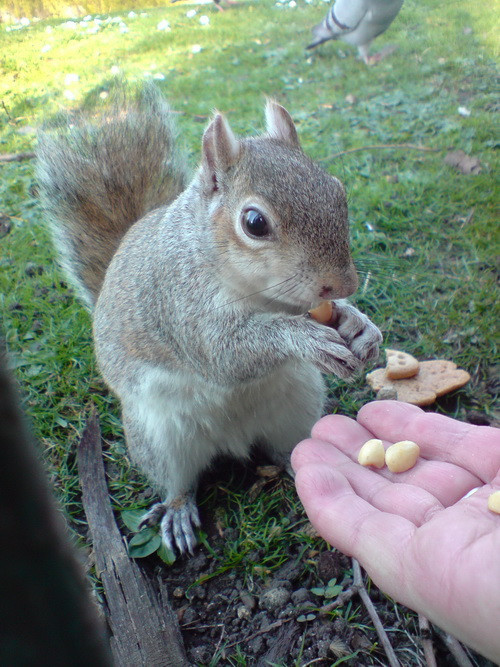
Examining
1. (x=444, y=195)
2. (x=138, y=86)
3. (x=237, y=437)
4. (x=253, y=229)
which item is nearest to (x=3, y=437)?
(x=253, y=229)

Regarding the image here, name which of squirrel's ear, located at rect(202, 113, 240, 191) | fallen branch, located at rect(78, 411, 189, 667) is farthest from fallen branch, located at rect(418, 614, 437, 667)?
squirrel's ear, located at rect(202, 113, 240, 191)

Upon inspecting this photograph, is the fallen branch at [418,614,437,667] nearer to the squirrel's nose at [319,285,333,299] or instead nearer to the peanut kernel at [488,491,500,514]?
the peanut kernel at [488,491,500,514]

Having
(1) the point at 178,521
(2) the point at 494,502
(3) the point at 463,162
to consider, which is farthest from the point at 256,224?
(3) the point at 463,162

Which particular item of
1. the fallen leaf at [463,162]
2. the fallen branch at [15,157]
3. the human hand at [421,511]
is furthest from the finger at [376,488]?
the fallen branch at [15,157]

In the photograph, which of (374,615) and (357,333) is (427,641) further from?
(357,333)

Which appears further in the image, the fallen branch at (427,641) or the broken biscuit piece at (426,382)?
the broken biscuit piece at (426,382)

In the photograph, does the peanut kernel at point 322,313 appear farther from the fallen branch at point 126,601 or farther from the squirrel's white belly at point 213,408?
the fallen branch at point 126,601
